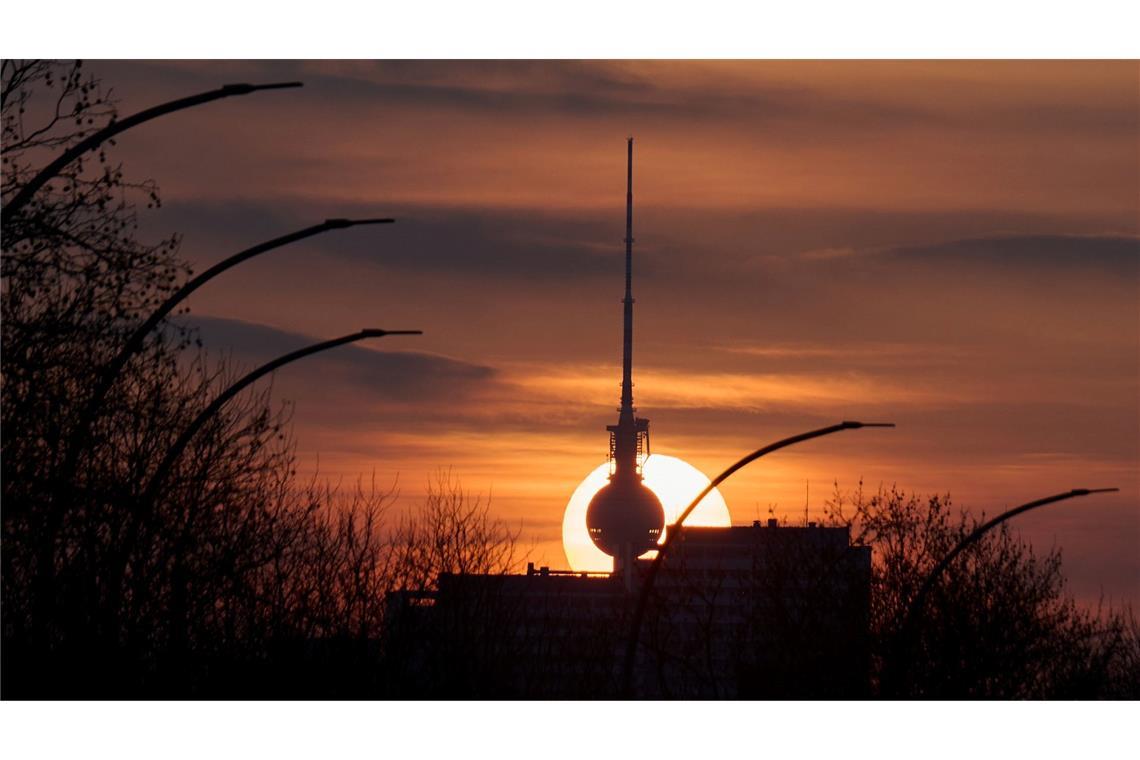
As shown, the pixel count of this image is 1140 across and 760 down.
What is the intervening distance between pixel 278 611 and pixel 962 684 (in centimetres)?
1873

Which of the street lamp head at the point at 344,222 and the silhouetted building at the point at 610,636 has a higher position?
the street lamp head at the point at 344,222

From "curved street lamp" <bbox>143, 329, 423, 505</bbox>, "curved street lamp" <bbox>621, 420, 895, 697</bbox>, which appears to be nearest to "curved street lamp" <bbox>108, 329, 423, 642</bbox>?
"curved street lamp" <bbox>143, 329, 423, 505</bbox>

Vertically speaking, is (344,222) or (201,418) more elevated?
(344,222)

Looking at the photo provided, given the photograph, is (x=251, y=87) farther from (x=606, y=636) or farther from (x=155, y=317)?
(x=606, y=636)

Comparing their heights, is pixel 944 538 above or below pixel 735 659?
above

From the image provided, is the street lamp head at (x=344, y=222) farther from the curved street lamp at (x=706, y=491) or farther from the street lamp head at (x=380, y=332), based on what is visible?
the curved street lamp at (x=706, y=491)

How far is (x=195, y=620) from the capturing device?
27688 millimetres

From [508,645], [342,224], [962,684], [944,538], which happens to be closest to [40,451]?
[342,224]

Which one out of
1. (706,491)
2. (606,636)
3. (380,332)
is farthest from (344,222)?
(606,636)

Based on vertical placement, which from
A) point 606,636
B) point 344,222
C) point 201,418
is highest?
point 344,222

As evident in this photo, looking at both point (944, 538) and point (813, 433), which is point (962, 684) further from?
point (813, 433)

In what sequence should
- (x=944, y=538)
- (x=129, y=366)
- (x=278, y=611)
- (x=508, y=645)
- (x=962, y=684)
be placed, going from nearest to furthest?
(x=129, y=366), (x=278, y=611), (x=508, y=645), (x=962, y=684), (x=944, y=538)

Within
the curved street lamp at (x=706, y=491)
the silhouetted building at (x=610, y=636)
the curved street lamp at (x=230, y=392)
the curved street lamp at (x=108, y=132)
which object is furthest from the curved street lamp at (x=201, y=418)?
A: the silhouetted building at (x=610, y=636)

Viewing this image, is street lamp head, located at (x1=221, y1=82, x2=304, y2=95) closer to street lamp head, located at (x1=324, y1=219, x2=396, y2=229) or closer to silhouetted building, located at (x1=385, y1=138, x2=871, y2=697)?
street lamp head, located at (x1=324, y1=219, x2=396, y2=229)
